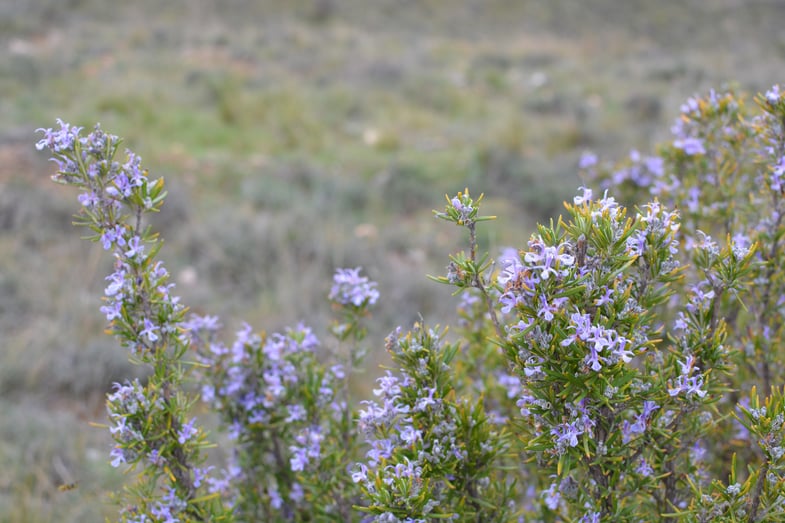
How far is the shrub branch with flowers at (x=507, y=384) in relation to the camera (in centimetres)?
140

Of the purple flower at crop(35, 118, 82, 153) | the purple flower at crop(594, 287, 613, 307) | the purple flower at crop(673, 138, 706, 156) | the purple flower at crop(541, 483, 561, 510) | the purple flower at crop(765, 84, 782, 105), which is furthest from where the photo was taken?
the purple flower at crop(673, 138, 706, 156)

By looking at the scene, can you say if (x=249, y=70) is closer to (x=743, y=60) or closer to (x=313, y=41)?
(x=313, y=41)

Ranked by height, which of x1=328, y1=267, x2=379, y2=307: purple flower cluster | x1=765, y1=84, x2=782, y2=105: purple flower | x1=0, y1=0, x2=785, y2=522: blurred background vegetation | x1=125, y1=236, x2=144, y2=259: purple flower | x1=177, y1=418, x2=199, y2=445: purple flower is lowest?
x1=177, y1=418, x2=199, y2=445: purple flower

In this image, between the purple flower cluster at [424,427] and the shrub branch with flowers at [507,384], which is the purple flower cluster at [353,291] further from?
the purple flower cluster at [424,427]

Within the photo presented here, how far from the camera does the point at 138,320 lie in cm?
173

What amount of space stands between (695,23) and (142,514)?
2496cm

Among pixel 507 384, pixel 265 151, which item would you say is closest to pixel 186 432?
pixel 507 384

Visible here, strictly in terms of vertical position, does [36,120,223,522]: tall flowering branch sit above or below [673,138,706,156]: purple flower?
below

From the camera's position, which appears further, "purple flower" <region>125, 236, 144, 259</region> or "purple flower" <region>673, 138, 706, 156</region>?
"purple flower" <region>673, 138, 706, 156</region>

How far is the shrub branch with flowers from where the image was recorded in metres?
1.40

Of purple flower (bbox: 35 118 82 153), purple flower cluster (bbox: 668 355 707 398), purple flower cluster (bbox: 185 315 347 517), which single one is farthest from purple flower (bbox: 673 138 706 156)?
purple flower (bbox: 35 118 82 153)

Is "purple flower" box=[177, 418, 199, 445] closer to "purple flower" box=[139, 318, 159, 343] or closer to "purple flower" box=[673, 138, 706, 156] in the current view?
"purple flower" box=[139, 318, 159, 343]

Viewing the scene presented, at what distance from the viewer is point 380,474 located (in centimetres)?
155

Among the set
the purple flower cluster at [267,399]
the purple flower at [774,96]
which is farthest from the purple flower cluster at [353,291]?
the purple flower at [774,96]
